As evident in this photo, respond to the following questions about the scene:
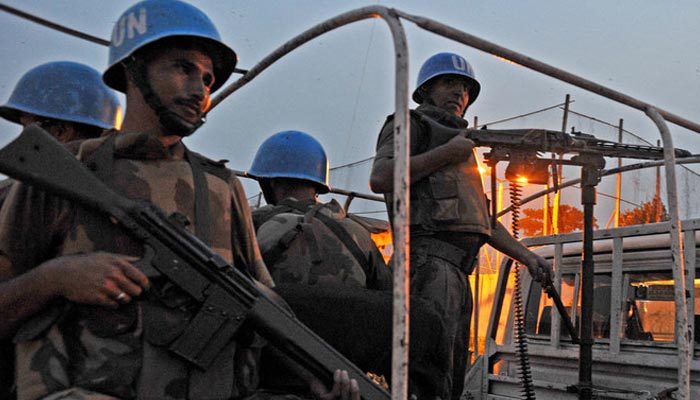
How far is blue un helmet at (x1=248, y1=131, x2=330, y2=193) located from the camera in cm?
382

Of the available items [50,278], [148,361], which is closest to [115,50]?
[50,278]

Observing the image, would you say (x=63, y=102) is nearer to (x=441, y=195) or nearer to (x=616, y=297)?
(x=441, y=195)

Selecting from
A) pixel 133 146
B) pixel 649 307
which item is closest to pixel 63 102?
pixel 133 146

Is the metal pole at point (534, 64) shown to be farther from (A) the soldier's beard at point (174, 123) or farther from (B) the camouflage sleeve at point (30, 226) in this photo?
(B) the camouflage sleeve at point (30, 226)

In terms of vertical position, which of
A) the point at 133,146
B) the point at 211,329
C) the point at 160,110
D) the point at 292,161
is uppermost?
the point at 292,161

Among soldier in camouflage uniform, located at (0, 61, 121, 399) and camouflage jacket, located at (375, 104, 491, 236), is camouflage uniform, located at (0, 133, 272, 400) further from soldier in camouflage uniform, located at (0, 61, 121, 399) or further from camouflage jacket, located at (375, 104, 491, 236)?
camouflage jacket, located at (375, 104, 491, 236)

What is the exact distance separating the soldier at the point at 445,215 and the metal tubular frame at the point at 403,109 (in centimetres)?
116

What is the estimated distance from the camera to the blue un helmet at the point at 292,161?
3.82 meters

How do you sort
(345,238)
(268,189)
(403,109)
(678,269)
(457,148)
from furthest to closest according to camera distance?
(268,189) → (457,148) → (345,238) → (678,269) → (403,109)

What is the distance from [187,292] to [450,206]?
6.55ft

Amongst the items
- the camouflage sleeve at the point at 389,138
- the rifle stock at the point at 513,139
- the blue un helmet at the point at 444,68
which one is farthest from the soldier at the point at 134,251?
the blue un helmet at the point at 444,68

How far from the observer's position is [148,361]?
1.99 meters

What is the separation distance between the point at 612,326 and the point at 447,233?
154 cm

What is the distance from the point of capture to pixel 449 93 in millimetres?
4277
